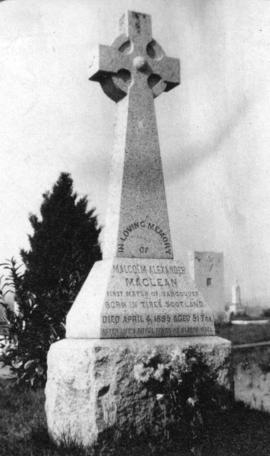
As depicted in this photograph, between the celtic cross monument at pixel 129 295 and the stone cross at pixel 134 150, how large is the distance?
1cm

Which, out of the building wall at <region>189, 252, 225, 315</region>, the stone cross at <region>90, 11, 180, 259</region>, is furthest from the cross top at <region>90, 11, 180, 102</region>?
the building wall at <region>189, 252, 225, 315</region>

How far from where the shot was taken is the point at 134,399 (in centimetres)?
484

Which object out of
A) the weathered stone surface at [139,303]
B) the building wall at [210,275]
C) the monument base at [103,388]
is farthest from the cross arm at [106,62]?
the building wall at [210,275]

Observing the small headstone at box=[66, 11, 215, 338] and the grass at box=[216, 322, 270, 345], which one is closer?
the small headstone at box=[66, 11, 215, 338]

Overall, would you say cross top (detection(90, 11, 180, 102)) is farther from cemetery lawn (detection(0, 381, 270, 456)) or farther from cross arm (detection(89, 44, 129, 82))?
cemetery lawn (detection(0, 381, 270, 456))

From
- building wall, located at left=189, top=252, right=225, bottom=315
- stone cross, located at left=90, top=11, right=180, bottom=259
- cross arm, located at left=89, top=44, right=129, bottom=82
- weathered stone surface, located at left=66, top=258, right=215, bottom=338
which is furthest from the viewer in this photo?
building wall, located at left=189, top=252, right=225, bottom=315

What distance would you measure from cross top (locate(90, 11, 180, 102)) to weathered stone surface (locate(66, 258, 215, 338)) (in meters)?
1.86

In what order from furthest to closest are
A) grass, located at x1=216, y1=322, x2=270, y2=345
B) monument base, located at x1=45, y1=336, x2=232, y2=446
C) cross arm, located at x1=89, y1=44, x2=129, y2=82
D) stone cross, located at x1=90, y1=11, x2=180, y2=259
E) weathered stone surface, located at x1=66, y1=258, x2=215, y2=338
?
grass, located at x1=216, y1=322, x2=270, y2=345, cross arm, located at x1=89, y1=44, x2=129, y2=82, stone cross, located at x1=90, y1=11, x2=180, y2=259, weathered stone surface, located at x1=66, y1=258, x2=215, y2=338, monument base, located at x1=45, y1=336, x2=232, y2=446

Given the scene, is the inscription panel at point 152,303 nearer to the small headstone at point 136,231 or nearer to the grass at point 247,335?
the small headstone at point 136,231

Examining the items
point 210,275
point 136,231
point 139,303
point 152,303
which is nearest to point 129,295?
point 139,303

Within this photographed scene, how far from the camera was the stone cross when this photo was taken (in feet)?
18.7

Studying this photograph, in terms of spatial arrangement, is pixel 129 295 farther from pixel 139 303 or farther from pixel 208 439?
pixel 208 439

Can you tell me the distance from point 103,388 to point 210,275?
27.9 metres

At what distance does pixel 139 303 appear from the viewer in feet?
17.4
